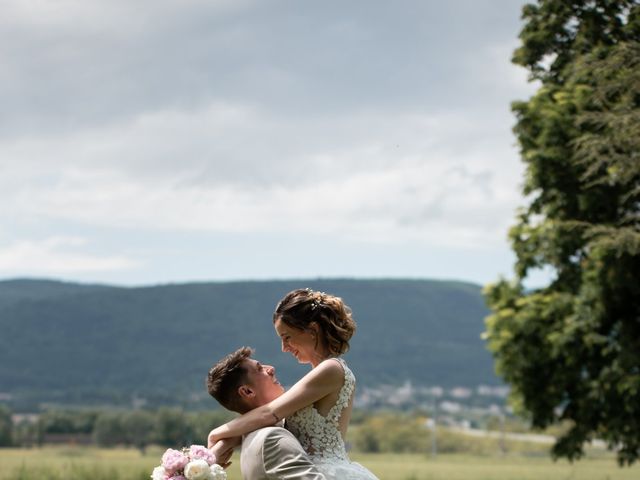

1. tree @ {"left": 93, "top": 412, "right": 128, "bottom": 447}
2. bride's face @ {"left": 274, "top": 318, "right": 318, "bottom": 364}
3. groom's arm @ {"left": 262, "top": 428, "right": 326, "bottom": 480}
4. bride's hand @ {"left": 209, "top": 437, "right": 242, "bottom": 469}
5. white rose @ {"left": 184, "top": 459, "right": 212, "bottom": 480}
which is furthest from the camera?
tree @ {"left": 93, "top": 412, "right": 128, "bottom": 447}

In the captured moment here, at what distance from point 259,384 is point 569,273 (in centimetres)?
1628

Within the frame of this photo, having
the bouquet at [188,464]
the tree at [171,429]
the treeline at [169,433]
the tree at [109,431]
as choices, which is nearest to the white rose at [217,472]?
the bouquet at [188,464]

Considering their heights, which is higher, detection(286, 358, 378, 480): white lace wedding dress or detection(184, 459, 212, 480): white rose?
detection(286, 358, 378, 480): white lace wedding dress

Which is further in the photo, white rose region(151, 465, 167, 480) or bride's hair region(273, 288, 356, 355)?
bride's hair region(273, 288, 356, 355)

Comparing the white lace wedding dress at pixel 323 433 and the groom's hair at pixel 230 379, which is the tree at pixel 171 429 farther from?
the groom's hair at pixel 230 379

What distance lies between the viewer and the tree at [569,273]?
1894 centimetres

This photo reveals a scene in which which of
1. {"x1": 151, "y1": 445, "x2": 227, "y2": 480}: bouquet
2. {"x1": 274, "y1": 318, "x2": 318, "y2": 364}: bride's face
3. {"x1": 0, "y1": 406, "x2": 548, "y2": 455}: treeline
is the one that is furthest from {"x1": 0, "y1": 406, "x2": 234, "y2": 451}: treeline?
{"x1": 151, "y1": 445, "x2": 227, "y2": 480}: bouquet

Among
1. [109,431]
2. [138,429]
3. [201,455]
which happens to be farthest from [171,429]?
[201,455]

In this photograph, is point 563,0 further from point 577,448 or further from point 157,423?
point 157,423

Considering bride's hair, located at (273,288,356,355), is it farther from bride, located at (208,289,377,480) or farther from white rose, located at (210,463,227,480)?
white rose, located at (210,463,227,480)

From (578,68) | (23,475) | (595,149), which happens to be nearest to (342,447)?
(595,149)

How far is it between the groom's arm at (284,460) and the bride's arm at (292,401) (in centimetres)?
10

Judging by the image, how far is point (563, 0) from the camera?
20.8 m

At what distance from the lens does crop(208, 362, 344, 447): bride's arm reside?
4775mm
